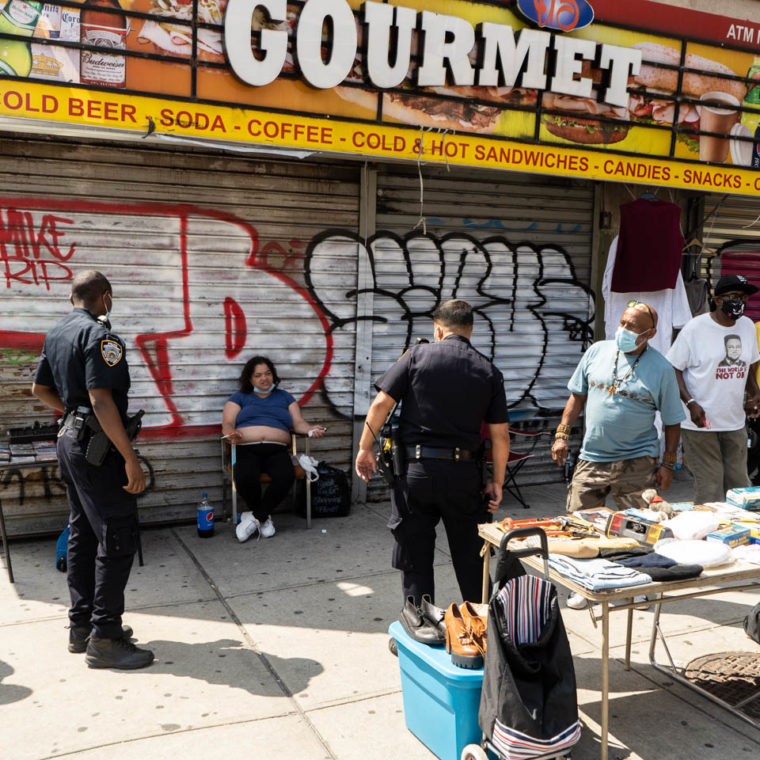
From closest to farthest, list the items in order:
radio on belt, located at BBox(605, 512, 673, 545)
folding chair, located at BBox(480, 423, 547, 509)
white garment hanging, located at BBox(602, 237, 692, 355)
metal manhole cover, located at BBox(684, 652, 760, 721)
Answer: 1. radio on belt, located at BBox(605, 512, 673, 545)
2. metal manhole cover, located at BBox(684, 652, 760, 721)
3. folding chair, located at BBox(480, 423, 547, 509)
4. white garment hanging, located at BBox(602, 237, 692, 355)

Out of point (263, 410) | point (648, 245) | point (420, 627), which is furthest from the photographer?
point (648, 245)

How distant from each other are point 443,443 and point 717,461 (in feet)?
8.88

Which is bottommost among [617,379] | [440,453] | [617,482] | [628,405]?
[617,482]

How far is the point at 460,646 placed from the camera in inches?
124

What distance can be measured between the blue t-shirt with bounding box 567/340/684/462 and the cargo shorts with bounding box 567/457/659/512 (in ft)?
0.15

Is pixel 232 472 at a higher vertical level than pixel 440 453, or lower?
lower

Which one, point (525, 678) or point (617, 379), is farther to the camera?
point (617, 379)

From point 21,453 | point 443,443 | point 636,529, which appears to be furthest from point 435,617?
point 21,453

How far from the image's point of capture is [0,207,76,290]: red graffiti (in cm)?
559

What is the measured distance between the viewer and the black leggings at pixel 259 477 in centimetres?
608

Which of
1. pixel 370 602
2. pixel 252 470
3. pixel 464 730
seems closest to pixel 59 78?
pixel 252 470

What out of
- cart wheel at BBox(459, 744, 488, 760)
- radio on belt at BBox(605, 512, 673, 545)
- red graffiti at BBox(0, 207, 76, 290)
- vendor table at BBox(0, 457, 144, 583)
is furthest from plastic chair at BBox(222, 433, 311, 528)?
cart wheel at BBox(459, 744, 488, 760)

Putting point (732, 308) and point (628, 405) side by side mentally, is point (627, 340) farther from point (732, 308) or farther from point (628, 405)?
point (732, 308)

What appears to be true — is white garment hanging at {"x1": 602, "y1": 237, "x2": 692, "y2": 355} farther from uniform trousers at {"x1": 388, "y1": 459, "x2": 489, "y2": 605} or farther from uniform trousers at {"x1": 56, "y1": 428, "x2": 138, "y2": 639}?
uniform trousers at {"x1": 56, "y1": 428, "x2": 138, "y2": 639}
